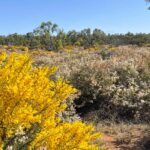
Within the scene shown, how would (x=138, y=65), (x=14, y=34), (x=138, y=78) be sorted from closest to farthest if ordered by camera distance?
(x=138, y=78) → (x=138, y=65) → (x=14, y=34)

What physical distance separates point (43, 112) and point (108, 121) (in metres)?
6.05

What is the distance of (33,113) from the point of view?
151 inches

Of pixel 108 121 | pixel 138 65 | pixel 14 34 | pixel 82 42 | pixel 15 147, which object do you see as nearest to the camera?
pixel 15 147

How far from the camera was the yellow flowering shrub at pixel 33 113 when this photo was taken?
148 inches

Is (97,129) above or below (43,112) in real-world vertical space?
below

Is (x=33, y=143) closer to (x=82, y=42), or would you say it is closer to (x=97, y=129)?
(x=97, y=129)

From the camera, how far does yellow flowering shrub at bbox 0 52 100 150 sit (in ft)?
12.4

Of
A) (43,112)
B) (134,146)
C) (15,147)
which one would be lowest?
(134,146)

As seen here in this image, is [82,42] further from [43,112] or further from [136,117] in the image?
[43,112]

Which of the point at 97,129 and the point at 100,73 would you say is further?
the point at 100,73

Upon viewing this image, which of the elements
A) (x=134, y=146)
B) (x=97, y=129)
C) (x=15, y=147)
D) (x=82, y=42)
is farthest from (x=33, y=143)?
(x=82, y=42)

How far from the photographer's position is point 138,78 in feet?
40.2

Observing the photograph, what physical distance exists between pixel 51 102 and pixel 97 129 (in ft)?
17.9

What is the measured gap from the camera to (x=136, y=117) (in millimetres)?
10359
